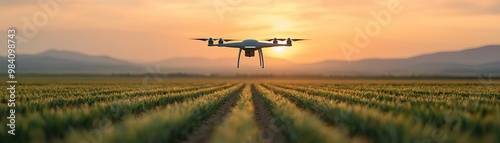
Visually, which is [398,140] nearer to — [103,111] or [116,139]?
[116,139]

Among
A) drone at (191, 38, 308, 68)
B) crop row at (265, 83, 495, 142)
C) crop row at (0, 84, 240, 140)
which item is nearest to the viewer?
crop row at (265, 83, 495, 142)

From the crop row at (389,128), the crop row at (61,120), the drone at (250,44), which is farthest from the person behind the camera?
the drone at (250,44)

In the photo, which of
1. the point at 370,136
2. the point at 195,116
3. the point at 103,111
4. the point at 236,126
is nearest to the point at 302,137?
the point at 236,126

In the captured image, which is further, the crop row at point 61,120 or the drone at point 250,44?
the drone at point 250,44

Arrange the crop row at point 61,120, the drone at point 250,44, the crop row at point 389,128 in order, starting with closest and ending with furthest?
the crop row at point 389,128 → the crop row at point 61,120 → the drone at point 250,44

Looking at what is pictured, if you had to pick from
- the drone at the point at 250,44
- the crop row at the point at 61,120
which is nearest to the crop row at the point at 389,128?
the drone at the point at 250,44

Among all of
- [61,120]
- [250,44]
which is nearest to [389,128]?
[61,120]

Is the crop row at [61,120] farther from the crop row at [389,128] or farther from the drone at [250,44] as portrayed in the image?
the crop row at [389,128]

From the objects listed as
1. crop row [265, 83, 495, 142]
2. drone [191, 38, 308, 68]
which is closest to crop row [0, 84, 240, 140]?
drone [191, 38, 308, 68]

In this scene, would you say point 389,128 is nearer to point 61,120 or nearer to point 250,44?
point 61,120

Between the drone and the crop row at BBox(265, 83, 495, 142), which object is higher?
the drone

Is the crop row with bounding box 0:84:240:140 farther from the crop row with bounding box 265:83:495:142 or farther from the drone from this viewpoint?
the crop row with bounding box 265:83:495:142

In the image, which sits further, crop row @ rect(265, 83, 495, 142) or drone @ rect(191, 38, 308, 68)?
drone @ rect(191, 38, 308, 68)

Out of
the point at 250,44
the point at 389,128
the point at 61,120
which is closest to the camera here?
the point at 389,128
